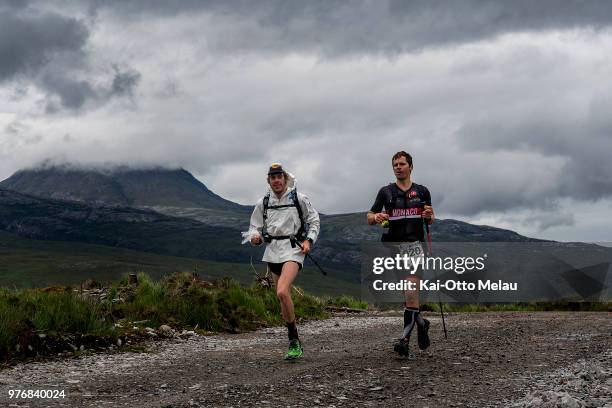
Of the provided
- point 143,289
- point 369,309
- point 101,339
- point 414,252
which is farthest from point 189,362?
point 369,309

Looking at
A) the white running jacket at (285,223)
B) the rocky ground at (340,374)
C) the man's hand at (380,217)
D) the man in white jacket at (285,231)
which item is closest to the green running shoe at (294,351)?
the man in white jacket at (285,231)

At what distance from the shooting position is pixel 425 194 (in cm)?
1023

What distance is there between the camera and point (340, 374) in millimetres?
8383

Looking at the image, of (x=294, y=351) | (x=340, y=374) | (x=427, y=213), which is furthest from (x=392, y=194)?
(x=340, y=374)

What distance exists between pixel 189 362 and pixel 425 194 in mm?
4310

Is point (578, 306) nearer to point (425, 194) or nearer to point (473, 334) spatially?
point (473, 334)

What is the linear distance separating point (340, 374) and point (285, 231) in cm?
258

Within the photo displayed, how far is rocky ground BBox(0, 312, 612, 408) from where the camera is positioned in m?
7.06

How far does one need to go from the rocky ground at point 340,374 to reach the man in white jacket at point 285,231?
91cm

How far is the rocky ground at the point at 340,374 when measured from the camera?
7059 mm

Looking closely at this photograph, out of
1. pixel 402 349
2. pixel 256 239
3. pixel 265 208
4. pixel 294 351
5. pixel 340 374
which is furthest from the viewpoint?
pixel 265 208

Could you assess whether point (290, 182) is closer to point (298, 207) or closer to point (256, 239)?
point (298, 207)

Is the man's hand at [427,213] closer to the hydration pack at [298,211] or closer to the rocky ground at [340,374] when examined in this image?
the hydration pack at [298,211]

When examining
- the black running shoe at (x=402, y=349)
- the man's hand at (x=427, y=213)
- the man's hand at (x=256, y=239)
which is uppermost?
the man's hand at (x=427, y=213)
